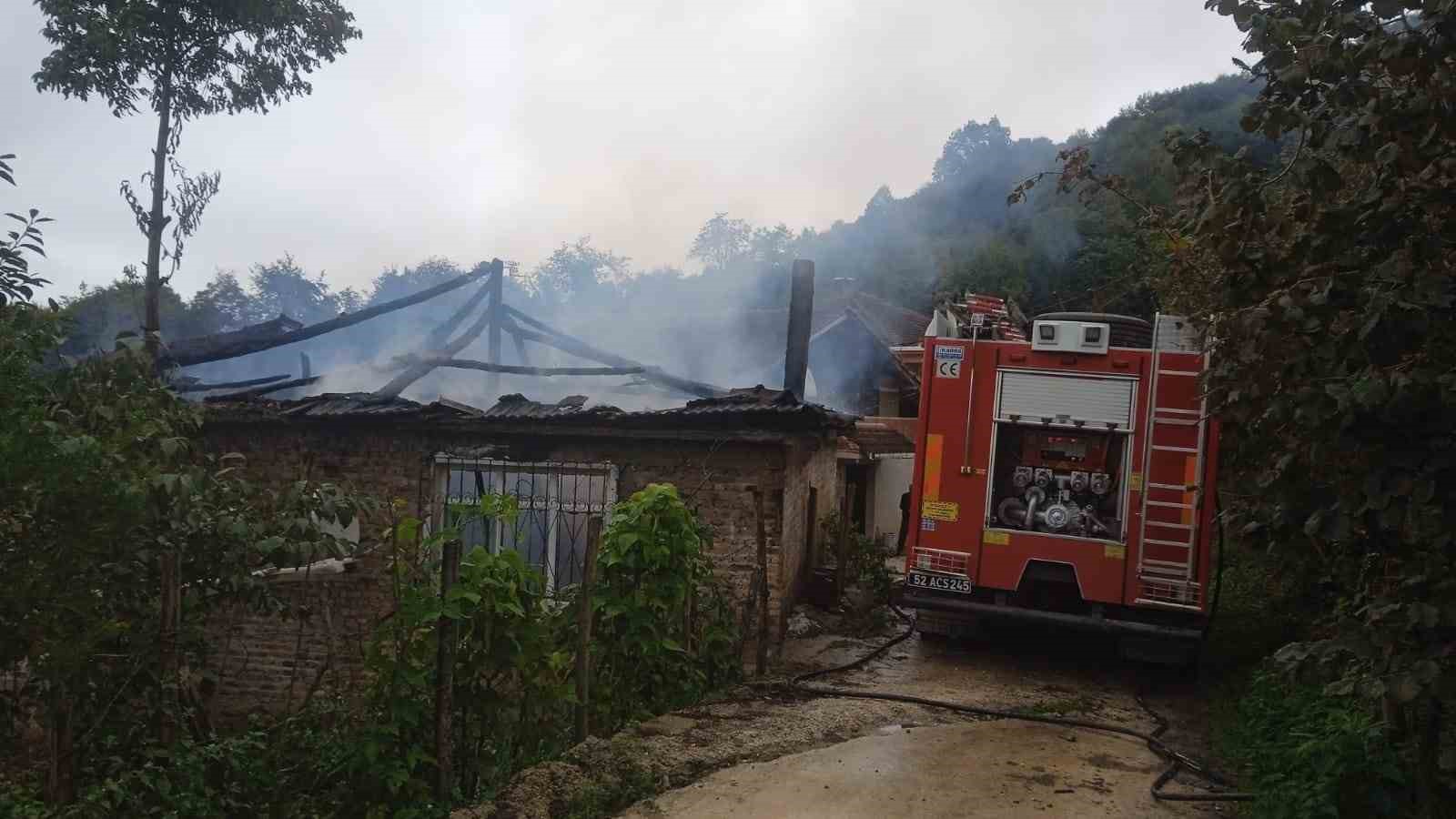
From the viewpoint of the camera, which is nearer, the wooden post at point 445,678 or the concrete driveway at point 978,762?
the wooden post at point 445,678

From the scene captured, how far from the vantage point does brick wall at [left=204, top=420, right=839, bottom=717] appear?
972 centimetres

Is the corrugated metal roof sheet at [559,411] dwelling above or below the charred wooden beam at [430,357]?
below

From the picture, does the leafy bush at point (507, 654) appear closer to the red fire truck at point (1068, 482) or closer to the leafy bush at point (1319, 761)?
the red fire truck at point (1068, 482)

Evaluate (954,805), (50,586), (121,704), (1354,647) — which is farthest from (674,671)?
(1354,647)

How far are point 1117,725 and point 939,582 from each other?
2230 mm

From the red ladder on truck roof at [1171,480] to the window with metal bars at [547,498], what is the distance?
490cm

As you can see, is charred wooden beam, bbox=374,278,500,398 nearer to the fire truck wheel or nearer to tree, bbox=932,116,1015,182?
the fire truck wheel

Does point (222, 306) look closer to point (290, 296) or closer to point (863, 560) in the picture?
point (290, 296)

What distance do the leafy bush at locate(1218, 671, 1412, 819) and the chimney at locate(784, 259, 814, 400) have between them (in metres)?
7.04

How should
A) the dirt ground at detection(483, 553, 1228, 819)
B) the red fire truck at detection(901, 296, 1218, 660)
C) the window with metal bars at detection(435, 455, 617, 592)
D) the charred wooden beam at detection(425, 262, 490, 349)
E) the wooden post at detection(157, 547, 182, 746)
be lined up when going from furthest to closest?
the charred wooden beam at detection(425, 262, 490, 349) < the window with metal bars at detection(435, 455, 617, 592) < the red fire truck at detection(901, 296, 1218, 660) < the dirt ground at detection(483, 553, 1228, 819) < the wooden post at detection(157, 547, 182, 746)

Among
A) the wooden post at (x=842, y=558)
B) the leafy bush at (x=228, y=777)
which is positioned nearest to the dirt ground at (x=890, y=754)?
the leafy bush at (x=228, y=777)

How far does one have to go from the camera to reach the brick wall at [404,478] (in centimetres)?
972

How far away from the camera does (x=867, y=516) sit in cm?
2200

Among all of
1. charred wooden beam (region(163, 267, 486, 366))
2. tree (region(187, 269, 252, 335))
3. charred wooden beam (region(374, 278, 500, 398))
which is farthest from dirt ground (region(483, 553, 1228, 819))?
tree (region(187, 269, 252, 335))
